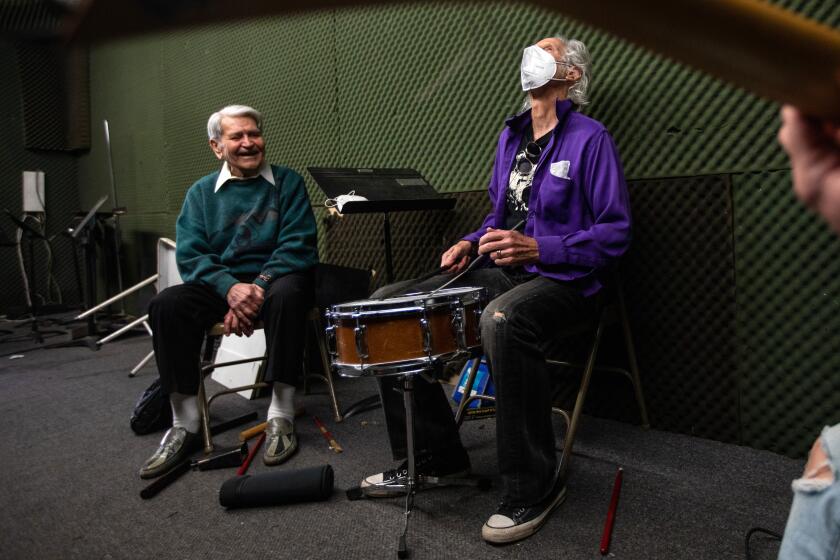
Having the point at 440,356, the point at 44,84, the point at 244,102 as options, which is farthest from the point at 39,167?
the point at 44,84

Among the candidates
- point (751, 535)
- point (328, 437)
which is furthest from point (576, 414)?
point (328, 437)

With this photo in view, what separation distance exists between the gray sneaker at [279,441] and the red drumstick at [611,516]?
1.33 meters

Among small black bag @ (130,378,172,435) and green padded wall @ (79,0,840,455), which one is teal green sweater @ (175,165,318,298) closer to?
small black bag @ (130,378,172,435)

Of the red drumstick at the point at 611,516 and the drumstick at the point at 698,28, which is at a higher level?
the drumstick at the point at 698,28

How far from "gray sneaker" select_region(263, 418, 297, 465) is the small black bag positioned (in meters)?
0.64

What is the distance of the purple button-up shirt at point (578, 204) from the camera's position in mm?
1990

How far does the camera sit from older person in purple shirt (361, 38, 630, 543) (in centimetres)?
177

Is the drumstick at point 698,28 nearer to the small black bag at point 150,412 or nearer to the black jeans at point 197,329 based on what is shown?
the black jeans at point 197,329

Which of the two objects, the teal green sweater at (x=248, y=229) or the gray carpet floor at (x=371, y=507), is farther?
the teal green sweater at (x=248, y=229)

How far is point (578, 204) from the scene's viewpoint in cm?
216

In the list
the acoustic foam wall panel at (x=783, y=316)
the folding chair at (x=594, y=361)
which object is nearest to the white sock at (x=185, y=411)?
the folding chair at (x=594, y=361)

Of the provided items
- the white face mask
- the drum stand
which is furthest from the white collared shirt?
the drum stand

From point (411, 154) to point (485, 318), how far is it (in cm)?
201

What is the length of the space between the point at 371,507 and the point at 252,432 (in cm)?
99
